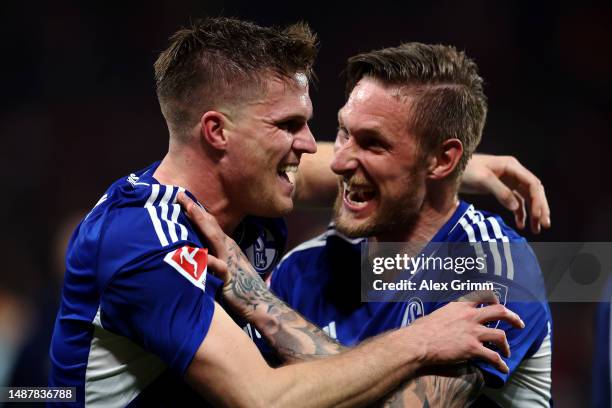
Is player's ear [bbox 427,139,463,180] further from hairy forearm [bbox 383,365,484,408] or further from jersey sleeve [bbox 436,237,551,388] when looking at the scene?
hairy forearm [bbox 383,365,484,408]

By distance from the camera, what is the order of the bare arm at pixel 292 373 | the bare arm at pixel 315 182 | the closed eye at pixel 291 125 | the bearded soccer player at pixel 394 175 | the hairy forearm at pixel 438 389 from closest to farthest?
the bare arm at pixel 292 373, the hairy forearm at pixel 438 389, the closed eye at pixel 291 125, the bearded soccer player at pixel 394 175, the bare arm at pixel 315 182

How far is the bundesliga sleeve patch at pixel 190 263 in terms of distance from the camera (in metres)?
1.90

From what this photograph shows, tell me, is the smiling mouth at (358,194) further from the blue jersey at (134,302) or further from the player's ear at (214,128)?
the blue jersey at (134,302)

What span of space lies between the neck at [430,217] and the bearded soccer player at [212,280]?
0.50 m

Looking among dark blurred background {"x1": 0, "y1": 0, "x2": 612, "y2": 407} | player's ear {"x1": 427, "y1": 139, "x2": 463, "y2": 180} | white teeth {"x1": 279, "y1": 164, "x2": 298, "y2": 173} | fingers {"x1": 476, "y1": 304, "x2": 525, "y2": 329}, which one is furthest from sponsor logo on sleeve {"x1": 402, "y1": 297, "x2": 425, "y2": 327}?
dark blurred background {"x1": 0, "y1": 0, "x2": 612, "y2": 407}

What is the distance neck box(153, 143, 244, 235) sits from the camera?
2.27 meters

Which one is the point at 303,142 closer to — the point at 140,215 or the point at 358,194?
the point at 358,194

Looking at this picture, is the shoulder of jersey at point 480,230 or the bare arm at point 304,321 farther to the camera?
the shoulder of jersey at point 480,230

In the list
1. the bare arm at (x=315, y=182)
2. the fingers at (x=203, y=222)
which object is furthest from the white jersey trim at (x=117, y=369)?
the bare arm at (x=315, y=182)

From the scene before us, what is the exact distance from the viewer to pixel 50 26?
4.96m

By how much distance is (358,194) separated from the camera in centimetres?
277

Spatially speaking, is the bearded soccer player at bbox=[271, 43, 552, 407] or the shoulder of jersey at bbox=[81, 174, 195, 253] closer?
the shoulder of jersey at bbox=[81, 174, 195, 253]

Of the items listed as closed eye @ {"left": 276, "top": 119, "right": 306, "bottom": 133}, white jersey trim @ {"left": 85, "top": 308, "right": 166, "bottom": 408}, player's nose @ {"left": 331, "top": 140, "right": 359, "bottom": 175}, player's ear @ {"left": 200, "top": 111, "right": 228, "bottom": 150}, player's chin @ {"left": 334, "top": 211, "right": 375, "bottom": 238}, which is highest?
player's nose @ {"left": 331, "top": 140, "right": 359, "bottom": 175}

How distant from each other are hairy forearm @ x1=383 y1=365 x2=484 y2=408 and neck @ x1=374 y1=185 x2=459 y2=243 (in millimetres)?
633
